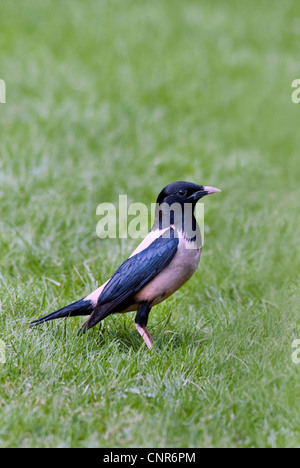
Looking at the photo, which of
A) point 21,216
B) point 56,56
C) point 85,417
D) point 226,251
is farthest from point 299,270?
point 56,56

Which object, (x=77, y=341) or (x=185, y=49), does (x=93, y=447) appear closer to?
(x=77, y=341)

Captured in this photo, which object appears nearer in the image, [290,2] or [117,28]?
[117,28]

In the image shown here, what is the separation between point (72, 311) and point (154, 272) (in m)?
0.55

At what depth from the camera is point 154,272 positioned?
3.98 metres

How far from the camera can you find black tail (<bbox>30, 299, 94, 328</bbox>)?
403cm

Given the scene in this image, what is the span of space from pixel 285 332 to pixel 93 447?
1.50m

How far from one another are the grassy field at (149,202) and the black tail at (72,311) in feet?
0.35

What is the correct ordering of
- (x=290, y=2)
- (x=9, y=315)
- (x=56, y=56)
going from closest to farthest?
(x=9, y=315)
(x=56, y=56)
(x=290, y=2)

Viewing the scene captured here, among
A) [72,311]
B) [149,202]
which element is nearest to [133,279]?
[72,311]

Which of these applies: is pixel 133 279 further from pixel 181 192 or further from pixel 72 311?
pixel 181 192

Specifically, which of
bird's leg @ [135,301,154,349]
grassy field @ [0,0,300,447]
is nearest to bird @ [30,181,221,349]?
bird's leg @ [135,301,154,349]

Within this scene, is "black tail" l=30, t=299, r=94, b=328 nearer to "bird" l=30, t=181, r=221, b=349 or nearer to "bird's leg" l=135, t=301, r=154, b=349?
"bird" l=30, t=181, r=221, b=349

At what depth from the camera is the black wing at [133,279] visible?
398 centimetres
